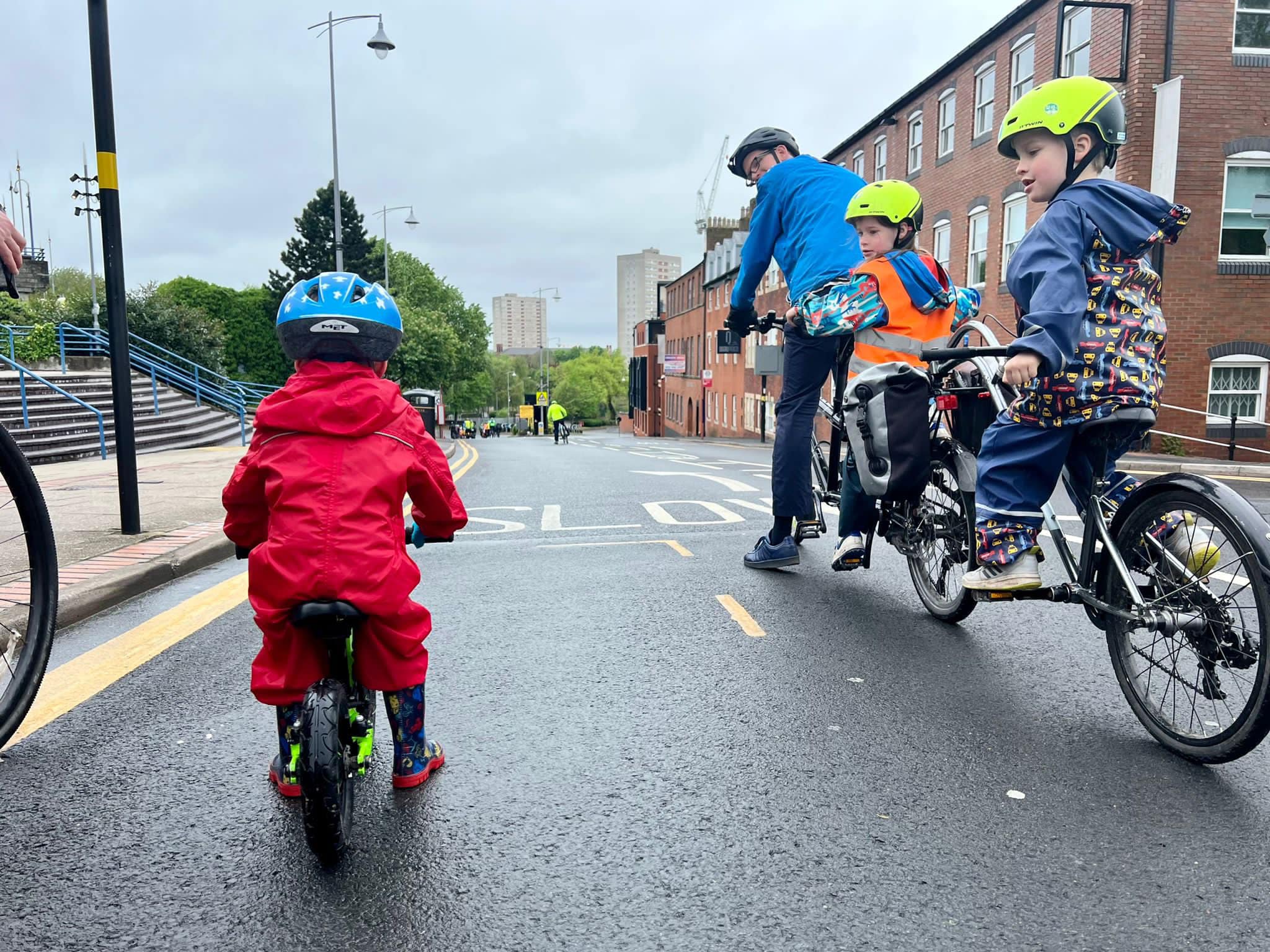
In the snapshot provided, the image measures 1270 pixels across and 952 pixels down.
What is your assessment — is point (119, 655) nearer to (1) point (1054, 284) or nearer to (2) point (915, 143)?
(1) point (1054, 284)

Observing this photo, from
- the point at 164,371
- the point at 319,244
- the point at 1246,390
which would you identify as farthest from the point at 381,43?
the point at 319,244

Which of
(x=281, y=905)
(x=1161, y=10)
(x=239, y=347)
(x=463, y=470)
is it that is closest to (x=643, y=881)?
(x=281, y=905)

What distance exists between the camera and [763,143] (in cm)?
577

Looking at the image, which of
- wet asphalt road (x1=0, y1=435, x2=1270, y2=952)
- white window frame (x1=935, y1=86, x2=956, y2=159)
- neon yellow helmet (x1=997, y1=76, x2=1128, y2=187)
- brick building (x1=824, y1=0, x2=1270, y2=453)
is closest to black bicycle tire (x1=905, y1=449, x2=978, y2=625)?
wet asphalt road (x1=0, y1=435, x2=1270, y2=952)

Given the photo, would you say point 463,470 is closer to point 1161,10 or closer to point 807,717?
point 807,717

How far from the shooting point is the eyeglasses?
5.79 metres

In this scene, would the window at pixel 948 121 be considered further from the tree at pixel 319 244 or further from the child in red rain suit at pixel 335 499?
the tree at pixel 319 244

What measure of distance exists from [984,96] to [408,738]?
84.7 feet

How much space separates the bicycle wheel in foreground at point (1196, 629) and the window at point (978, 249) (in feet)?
73.7

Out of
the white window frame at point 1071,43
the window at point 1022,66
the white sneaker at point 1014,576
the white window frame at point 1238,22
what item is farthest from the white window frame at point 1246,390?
the white sneaker at point 1014,576

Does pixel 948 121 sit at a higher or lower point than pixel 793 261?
higher

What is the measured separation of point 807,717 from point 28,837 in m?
2.30

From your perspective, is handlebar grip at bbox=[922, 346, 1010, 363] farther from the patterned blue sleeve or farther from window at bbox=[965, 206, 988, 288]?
window at bbox=[965, 206, 988, 288]

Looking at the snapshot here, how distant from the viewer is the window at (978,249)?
79.5ft
